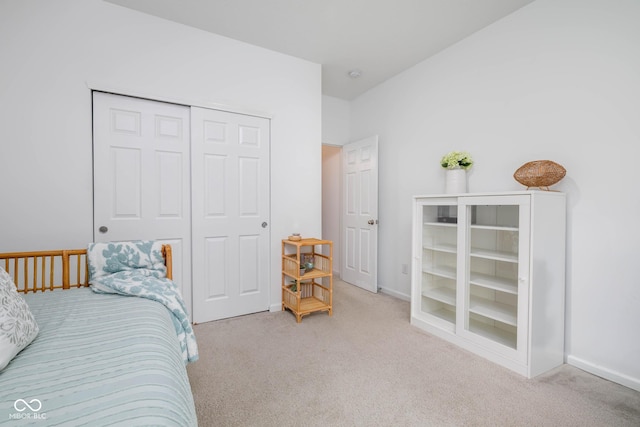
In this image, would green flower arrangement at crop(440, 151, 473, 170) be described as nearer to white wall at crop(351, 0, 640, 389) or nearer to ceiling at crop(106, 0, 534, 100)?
white wall at crop(351, 0, 640, 389)

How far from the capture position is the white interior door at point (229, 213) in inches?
103

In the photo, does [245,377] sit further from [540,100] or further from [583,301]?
[540,100]

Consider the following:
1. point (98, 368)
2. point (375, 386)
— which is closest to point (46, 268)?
point (98, 368)

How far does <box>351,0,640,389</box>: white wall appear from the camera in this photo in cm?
176

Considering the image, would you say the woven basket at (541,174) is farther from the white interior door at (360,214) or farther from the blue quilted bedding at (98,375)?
the blue quilted bedding at (98,375)

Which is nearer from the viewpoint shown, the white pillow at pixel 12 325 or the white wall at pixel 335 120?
the white pillow at pixel 12 325

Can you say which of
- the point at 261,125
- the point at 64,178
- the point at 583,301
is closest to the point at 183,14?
the point at 261,125

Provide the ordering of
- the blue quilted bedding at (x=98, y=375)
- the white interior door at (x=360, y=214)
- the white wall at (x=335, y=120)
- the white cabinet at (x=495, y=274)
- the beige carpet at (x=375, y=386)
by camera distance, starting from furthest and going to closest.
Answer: the white wall at (x=335, y=120)
the white interior door at (x=360, y=214)
the white cabinet at (x=495, y=274)
the beige carpet at (x=375, y=386)
the blue quilted bedding at (x=98, y=375)

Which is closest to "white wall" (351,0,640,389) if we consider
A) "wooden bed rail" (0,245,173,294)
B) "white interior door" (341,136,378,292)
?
"white interior door" (341,136,378,292)

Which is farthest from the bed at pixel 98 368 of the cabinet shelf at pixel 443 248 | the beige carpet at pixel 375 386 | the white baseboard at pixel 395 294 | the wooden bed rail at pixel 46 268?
the white baseboard at pixel 395 294

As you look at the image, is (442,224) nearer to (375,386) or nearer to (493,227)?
(493,227)

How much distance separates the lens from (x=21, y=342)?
933 millimetres

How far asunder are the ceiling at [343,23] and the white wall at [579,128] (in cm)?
29

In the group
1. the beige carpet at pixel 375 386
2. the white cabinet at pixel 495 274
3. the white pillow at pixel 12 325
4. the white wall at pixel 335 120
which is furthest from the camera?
the white wall at pixel 335 120
